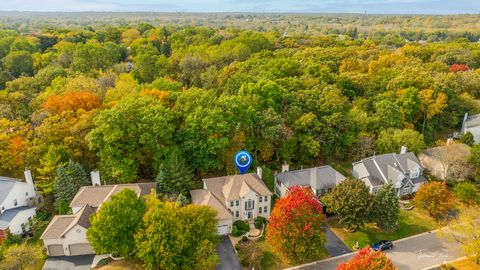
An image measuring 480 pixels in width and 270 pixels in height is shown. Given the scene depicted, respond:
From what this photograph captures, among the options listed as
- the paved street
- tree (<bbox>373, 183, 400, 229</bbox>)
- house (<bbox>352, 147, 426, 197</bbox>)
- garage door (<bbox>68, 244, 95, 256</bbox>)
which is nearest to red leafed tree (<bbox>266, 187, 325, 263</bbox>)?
the paved street

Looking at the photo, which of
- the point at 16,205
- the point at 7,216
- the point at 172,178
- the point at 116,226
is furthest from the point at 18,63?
the point at 116,226

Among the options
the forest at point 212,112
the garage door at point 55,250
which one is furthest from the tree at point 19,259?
the forest at point 212,112

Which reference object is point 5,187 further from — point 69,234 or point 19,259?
point 19,259

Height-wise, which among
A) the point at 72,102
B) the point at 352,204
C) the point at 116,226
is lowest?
the point at 352,204

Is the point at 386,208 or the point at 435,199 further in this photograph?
the point at 435,199

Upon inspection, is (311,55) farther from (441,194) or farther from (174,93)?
(441,194)

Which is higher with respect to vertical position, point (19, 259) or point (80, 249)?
point (19, 259)
